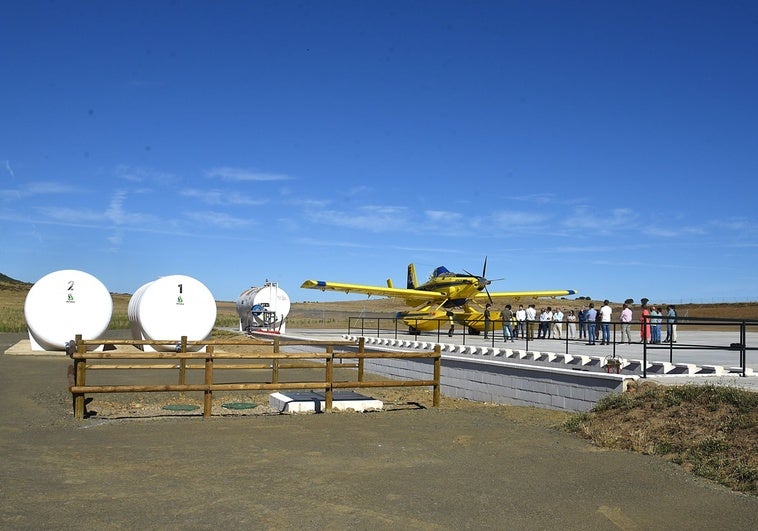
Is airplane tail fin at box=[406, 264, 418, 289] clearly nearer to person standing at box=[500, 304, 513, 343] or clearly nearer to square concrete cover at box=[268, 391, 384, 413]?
person standing at box=[500, 304, 513, 343]

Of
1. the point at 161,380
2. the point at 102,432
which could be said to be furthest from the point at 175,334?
the point at 102,432

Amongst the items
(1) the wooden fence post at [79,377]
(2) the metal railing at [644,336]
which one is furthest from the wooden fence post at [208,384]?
(2) the metal railing at [644,336]

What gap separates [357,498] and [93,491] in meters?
2.50

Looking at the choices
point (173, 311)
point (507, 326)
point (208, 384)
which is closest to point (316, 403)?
point (208, 384)

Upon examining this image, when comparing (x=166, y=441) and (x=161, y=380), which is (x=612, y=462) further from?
(x=161, y=380)

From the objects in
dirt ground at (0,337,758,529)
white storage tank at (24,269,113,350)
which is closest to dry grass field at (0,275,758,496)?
dirt ground at (0,337,758,529)

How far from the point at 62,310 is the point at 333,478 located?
22.4 m

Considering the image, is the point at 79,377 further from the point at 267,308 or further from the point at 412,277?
the point at 412,277

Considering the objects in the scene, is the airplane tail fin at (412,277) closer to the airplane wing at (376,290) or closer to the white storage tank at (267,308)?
the airplane wing at (376,290)

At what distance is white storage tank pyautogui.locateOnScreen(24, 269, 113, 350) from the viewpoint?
88.4 feet

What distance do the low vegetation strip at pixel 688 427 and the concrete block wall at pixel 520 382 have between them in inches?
26.6

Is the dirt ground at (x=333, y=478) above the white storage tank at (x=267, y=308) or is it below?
below

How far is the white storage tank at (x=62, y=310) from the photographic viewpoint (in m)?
27.0

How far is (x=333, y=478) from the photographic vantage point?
7695 mm
